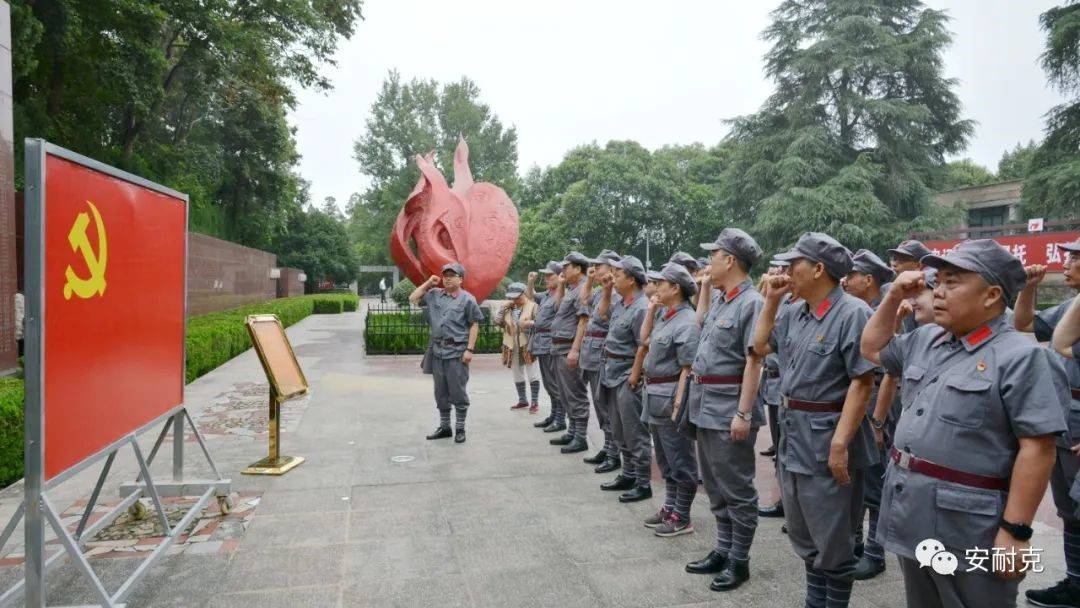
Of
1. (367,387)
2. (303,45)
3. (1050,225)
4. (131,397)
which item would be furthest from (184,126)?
(1050,225)

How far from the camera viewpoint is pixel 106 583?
345 centimetres

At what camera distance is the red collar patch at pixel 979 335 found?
219 centimetres

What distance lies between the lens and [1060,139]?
2078 cm

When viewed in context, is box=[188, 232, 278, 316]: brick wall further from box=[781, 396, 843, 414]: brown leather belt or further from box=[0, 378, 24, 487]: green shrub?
box=[781, 396, 843, 414]: brown leather belt

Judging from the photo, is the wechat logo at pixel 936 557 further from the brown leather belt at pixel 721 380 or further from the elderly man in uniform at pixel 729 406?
the brown leather belt at pixel 721 380

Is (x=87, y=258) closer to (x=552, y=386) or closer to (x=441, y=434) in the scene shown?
(x=441, y=434)

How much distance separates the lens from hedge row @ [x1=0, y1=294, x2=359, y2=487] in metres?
5.02

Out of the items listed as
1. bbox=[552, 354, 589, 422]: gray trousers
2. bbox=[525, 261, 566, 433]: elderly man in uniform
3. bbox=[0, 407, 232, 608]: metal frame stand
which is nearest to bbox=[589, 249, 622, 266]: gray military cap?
bbox=[552, 354, 589, 422]: gray trousers

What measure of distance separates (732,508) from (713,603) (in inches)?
19.0

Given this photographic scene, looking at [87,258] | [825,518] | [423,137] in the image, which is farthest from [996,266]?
[423,137]

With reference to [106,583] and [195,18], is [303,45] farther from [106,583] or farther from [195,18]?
[106,583]

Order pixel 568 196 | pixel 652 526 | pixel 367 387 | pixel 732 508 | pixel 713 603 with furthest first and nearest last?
pixel 568 196 < pixel 367 387 < pixel 652 526 < pixel 732 508 < pixel 713 603

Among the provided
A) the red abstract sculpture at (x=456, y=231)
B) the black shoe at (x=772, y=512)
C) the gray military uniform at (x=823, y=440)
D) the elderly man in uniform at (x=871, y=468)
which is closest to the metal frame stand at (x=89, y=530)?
the gray military uniform at (x=823, y=440)

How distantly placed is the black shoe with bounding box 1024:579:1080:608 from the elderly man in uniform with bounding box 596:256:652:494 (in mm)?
2242
